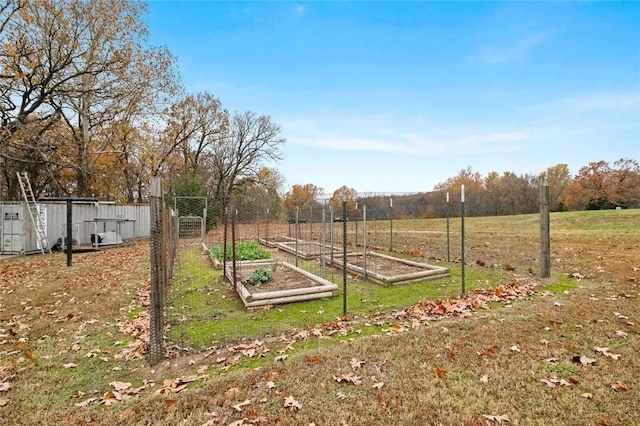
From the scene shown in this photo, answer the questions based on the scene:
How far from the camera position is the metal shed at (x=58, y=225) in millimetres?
11180

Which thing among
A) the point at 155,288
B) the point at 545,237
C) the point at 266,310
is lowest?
the point at 266,310

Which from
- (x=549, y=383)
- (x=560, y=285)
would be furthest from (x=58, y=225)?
(x=560, y=285)

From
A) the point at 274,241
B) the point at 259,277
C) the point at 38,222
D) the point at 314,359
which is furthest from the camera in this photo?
the point at 274,241

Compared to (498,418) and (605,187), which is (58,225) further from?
(605,187)

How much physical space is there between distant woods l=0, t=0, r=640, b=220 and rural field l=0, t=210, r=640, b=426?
227 cm

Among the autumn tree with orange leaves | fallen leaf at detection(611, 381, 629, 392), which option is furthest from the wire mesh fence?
the autumn tree with orange leaves

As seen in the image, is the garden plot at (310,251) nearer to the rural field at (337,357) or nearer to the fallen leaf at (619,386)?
the rural field at (337,357)

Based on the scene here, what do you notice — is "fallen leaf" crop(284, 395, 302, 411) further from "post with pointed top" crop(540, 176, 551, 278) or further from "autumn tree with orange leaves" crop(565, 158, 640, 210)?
"autumn tree with orange leaves" crop(565, 158, 640, 210)

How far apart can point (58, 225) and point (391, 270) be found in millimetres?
13171

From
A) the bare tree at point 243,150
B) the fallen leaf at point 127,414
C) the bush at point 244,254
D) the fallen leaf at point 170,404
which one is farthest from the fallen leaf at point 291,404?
the bare tree at point 243,150

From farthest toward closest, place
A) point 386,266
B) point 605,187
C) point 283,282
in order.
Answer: point 605,187 < point 386,266 < point 283,282

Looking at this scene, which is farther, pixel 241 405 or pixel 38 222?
pixel 38 222

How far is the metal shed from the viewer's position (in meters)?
11.2

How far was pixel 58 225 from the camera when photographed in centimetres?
1238
